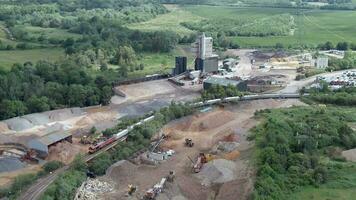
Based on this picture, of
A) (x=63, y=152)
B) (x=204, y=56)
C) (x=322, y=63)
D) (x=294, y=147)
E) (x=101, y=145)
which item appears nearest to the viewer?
(x=294, y=147)

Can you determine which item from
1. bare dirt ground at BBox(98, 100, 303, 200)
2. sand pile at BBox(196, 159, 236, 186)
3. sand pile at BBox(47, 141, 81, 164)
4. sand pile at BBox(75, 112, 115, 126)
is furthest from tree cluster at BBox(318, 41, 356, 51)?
sand pile at BBox(47, 141, 81, 164)

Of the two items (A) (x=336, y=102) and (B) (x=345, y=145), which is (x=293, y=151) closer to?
(B) (x=345, y=145)

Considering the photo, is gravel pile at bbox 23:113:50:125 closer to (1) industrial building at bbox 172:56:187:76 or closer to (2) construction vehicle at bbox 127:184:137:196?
(2) construction vehicle at bbox 127:184:137:196

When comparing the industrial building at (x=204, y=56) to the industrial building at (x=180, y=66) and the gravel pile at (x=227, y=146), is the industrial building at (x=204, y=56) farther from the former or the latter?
the gravel pile at (x=227, y=146)

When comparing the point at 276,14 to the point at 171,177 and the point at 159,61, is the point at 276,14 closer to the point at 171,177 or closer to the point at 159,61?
the point at 159,61

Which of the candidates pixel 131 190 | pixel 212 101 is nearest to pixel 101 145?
pixel 131 190

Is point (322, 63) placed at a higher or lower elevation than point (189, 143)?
higher

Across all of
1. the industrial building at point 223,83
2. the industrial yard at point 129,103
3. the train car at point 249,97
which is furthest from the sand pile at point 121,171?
the industrial building at point 223,83
